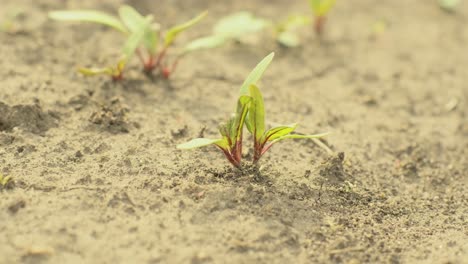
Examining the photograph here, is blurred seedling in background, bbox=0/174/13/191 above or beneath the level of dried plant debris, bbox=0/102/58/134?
beneath

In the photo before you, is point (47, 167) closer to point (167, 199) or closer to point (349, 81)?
point (167, 199)

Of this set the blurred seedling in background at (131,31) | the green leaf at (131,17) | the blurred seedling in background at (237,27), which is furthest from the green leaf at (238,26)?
the green leaf at (131,17)

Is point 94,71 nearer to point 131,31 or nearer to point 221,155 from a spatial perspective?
point 131,31

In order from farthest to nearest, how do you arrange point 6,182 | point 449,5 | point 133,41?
point 449,5, point 133,41, point 6,182

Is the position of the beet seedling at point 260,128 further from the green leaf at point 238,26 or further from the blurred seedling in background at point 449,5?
the blurred seedling in background at point 449,5

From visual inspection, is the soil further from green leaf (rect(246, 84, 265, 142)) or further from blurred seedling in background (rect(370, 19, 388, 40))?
green leaf (rect(246, 84, 265, 142))

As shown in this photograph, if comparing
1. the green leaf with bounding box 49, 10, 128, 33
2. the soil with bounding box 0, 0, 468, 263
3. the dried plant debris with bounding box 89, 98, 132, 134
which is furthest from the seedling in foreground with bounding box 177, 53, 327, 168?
the green leaf with bounding box 49, 10, 128, 33

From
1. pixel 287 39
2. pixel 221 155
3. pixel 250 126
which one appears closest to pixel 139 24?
pixel 221 155

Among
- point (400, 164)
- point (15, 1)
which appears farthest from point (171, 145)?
point (15, 1)
